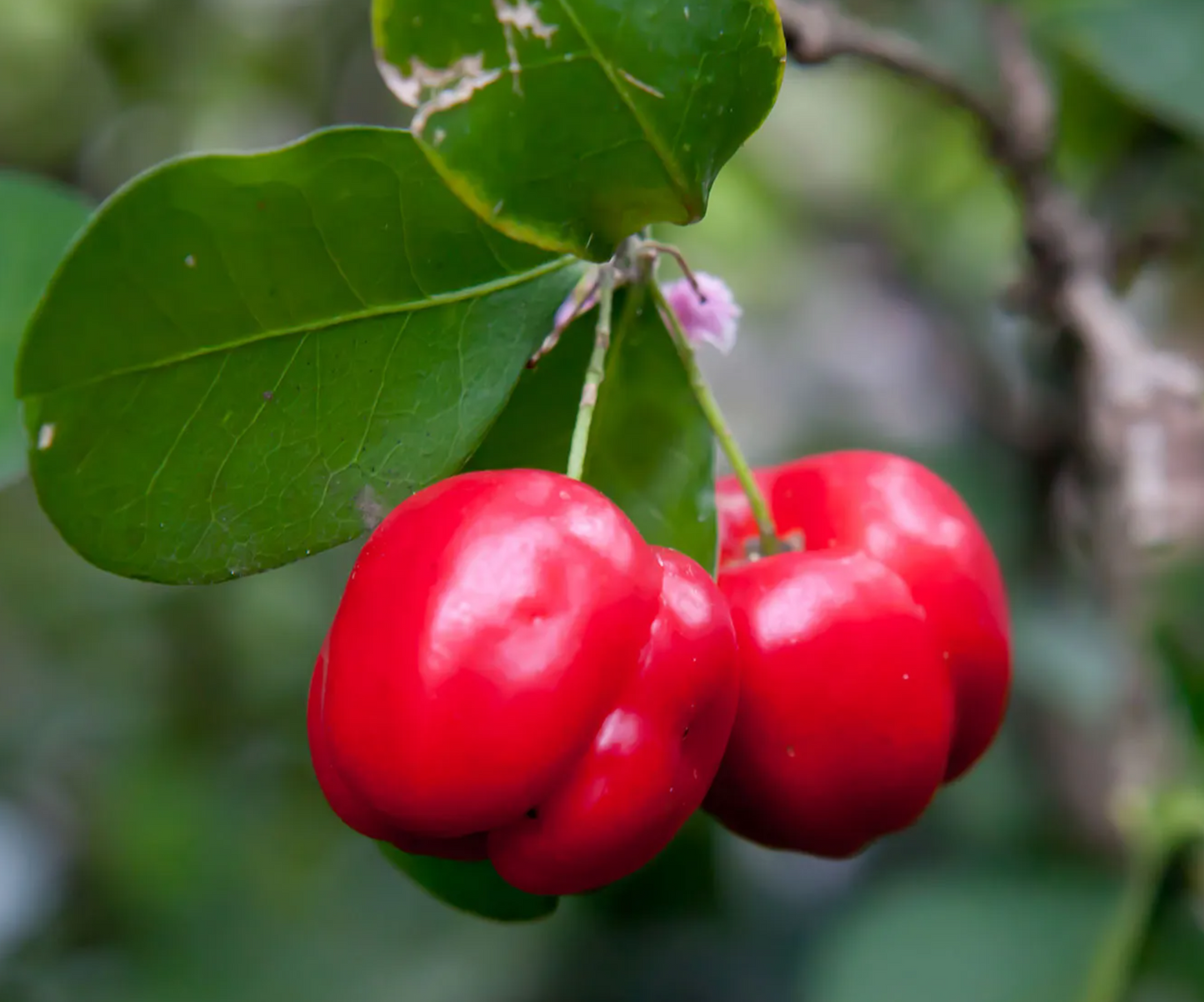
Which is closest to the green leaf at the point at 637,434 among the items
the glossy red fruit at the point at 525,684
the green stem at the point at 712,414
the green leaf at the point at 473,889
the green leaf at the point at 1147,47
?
the green stem at the point at 712,414

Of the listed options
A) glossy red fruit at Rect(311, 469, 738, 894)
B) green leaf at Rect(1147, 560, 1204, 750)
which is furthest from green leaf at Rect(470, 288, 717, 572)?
green leaf at Rect(1147, 560, 1204, 750)

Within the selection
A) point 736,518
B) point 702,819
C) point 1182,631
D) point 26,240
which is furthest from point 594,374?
point 702,819

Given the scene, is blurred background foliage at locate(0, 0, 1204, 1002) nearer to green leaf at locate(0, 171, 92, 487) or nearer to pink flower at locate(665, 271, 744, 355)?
pink flower at locate(665, 271, 744, 355)

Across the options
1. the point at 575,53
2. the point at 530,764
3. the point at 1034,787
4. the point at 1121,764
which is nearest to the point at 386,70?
the point at 575,53

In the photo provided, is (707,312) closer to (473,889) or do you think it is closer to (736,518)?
(736,518)

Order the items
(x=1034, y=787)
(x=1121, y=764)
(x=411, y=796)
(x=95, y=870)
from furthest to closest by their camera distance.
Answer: (x=95, y=870) → (x=1034, y=787) → (x=1121, y=764) → (x=411, y=796)

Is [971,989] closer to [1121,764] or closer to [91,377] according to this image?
[1121,764]
